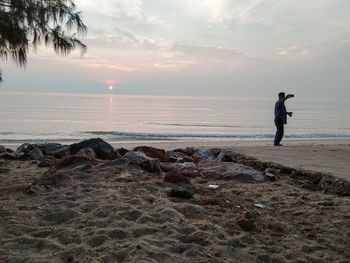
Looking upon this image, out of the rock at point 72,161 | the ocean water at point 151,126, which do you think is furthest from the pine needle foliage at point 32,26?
the ocean water at point 151,126

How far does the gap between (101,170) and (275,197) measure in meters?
3.15

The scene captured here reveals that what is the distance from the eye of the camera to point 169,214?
4914mm

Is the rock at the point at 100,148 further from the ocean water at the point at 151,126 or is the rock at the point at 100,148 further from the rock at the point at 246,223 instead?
the ocean water at the point at 151,126

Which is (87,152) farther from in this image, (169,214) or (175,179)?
(169,214)

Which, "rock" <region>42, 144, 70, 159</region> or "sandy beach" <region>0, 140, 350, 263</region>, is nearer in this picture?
"sandy beach" <region>0, 140, 350, 263</region>

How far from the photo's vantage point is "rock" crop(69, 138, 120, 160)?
30.4 ft

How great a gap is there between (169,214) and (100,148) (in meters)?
4.90

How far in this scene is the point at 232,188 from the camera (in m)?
6.83

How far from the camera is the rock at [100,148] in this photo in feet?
30.4

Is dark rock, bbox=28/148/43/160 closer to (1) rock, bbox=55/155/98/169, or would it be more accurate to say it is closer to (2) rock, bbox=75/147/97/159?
(2) rock, bbox=75/147/97/159

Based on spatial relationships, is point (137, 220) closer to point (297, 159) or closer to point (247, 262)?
point (247, 262)

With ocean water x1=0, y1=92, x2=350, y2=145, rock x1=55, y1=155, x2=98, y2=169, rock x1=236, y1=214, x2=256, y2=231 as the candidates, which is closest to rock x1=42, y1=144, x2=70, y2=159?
rock x1=55, y1=155, x2=98, y2=169

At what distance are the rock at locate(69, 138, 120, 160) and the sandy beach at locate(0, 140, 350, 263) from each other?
3.28ft

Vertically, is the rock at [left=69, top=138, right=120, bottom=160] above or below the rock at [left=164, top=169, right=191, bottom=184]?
above
